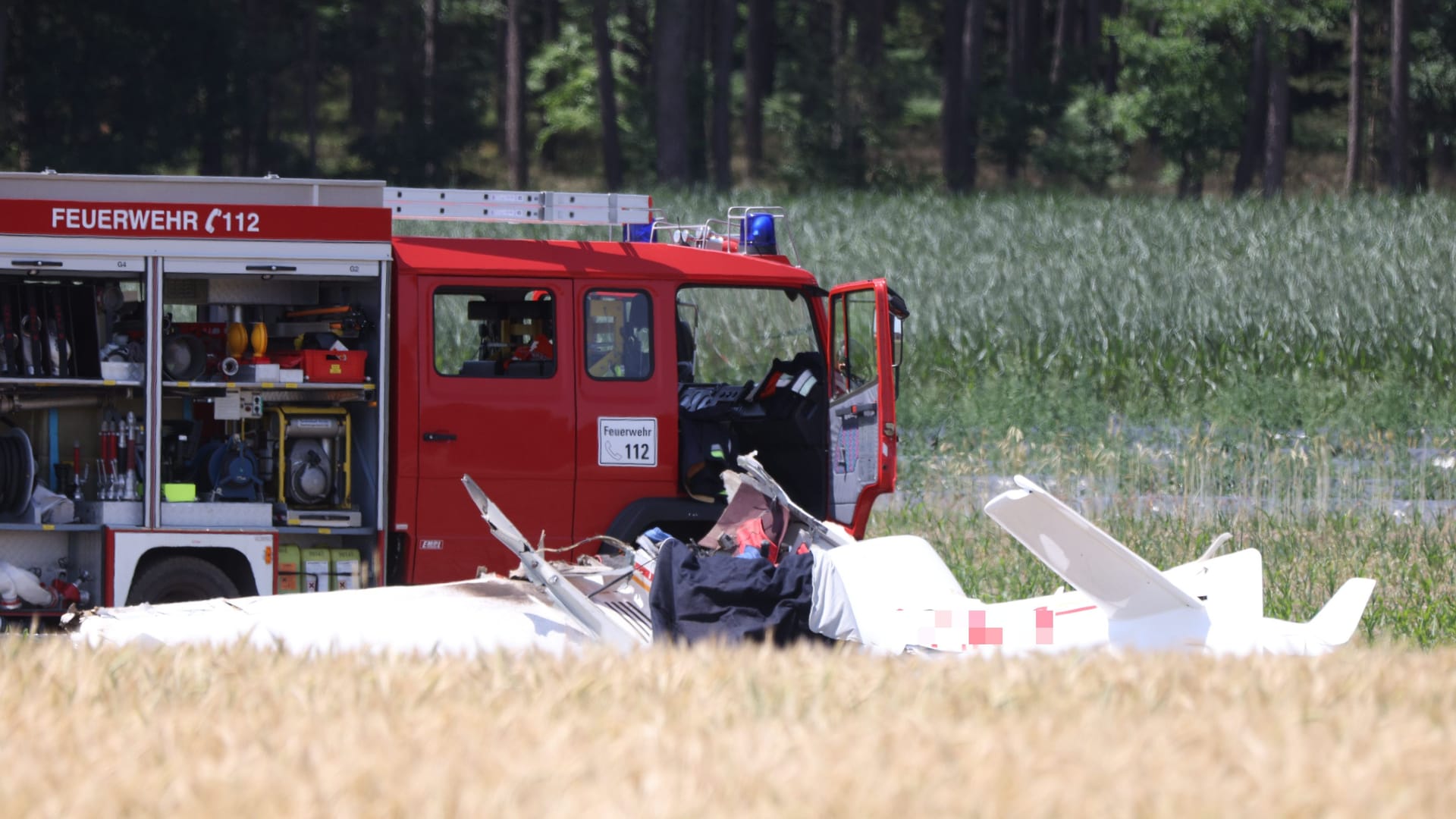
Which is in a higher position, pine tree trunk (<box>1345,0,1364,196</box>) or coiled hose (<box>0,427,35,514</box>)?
pine tree trunk (<box>1345,0,1364,196</box>)

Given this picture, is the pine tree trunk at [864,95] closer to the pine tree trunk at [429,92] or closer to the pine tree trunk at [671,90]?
the pine tree trunk at [671,90]

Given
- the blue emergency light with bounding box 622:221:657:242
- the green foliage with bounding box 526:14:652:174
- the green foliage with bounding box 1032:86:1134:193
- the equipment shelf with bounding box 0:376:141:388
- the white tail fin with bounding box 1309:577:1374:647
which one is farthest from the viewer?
the green foliage with bounding box 526:14:652:174

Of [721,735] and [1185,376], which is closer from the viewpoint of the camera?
[721,735]

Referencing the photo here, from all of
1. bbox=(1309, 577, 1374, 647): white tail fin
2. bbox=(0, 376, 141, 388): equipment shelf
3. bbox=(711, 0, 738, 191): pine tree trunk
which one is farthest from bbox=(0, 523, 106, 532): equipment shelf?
bbox=(711, 0, 738, 191): pine tree trunk

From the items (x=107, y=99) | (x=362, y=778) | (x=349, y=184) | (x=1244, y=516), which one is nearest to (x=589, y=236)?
(x=1244, y=516)

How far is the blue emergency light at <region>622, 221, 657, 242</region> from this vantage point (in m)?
10.2

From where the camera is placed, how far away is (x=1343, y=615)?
20.8 feet

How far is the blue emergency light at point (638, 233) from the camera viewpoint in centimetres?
1018

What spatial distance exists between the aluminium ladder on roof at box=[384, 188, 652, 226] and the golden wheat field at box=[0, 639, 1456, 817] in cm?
561

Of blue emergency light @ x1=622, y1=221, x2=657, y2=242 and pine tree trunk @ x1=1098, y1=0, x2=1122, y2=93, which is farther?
pine tree trunk @ x1=1098, y1=0, x2=1122, y2=93

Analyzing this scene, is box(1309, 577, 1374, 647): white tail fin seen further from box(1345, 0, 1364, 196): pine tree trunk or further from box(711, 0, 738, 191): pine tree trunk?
box(1345, 0, 1364, 196): pine tree trunk

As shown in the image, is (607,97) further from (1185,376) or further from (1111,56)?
(1185,376)

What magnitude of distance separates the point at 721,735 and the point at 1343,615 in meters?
3.98

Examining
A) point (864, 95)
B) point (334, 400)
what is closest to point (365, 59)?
point (864, 95)
